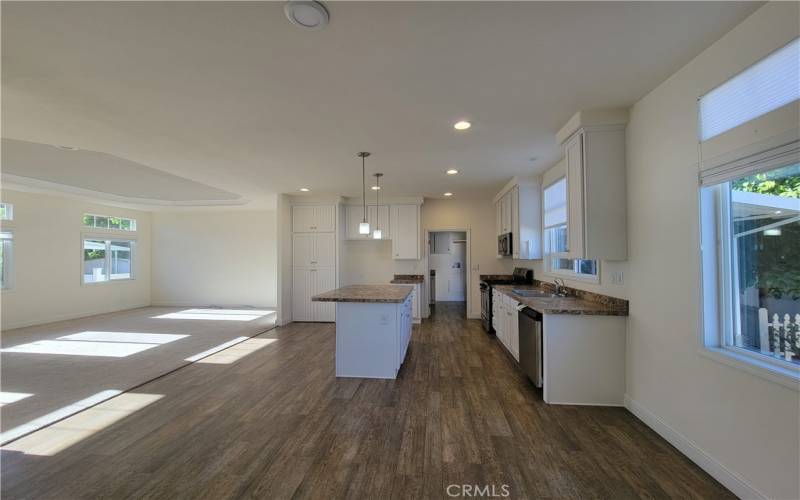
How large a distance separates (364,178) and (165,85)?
10.0 feet

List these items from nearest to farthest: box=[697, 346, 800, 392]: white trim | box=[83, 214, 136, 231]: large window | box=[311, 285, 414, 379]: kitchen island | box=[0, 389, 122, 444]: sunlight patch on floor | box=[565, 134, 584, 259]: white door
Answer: box=[697, 346, 800, 392]: white trim, box=[0, 389, 122, 444]: sunlight patch on floor, box=[565, 134, 584, 259]: white door, box=[311, 285, 414, 379]: kitchen island, box=[83, 214, 136, 231]: large window

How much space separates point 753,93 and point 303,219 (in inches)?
258

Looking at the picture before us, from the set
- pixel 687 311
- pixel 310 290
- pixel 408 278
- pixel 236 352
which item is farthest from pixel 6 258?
pixel 687 311

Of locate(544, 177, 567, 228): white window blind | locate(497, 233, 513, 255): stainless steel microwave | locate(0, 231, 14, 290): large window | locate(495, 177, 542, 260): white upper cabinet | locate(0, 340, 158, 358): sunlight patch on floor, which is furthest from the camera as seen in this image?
locate(0, 231, 14, 290): large window

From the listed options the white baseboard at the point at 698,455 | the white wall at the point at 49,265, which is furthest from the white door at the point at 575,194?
the white wall at the point at 49,265

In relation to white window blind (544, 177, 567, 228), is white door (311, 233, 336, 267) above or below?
below

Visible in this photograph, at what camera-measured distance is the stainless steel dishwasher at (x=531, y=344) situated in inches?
124

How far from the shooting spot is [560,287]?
4.24m

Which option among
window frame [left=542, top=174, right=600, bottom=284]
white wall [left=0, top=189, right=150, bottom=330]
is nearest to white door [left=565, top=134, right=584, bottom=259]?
window frame [left=542, top=174, right=600, bottom=284]

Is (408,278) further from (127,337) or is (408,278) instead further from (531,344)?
(127,337)

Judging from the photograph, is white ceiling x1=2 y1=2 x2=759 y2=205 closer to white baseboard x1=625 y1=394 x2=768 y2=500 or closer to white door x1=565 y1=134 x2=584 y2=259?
white door x1=565 y1=134 x2=584 y2=259

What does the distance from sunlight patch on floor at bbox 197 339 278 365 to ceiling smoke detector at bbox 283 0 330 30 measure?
4.14m

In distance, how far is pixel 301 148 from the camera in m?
3.78

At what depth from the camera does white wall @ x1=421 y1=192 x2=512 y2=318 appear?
710cm
